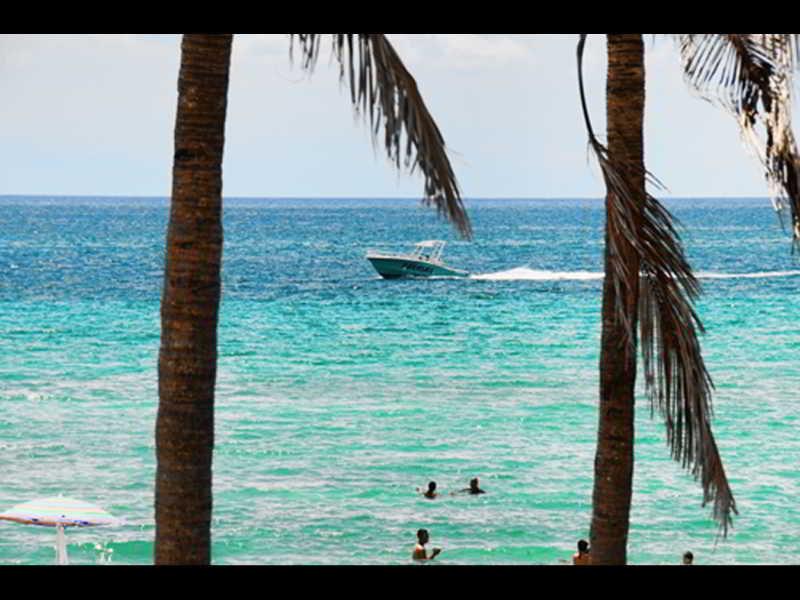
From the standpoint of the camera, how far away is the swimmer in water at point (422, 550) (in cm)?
1945

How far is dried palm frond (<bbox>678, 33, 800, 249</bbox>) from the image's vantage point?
25.4 feet

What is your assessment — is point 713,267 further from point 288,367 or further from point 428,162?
point 428,162

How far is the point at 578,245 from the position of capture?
103938 mm

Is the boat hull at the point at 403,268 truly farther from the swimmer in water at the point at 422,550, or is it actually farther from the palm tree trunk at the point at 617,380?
the palm tree trunk at the point at 617,380

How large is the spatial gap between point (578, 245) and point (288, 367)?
61944 mm

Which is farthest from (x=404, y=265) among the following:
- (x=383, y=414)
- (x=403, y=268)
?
(x=383, y=414)

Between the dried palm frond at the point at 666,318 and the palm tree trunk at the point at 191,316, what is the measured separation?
5.42 feet

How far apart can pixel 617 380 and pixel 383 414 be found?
87.2ft

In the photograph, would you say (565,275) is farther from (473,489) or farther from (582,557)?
(582,557)

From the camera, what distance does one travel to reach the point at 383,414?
33.8m

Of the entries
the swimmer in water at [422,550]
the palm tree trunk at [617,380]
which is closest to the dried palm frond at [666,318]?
the palm tree trunk at [617,380]

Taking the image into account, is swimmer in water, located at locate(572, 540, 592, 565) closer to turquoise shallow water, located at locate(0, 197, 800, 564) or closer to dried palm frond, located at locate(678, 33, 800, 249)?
turquoise shallow water, located at locate(0, 197, 800, 564)
